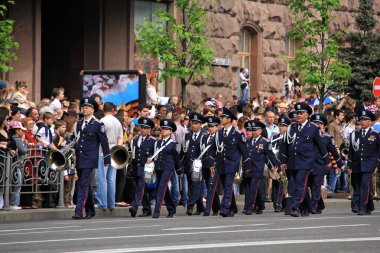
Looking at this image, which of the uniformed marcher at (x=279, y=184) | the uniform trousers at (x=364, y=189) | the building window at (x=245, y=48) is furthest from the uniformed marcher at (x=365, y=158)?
the building window at (x=245, y=48)

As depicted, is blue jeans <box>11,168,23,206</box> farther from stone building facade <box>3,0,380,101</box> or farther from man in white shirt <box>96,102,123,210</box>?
stone building facade <box>3,0,380,101</box>

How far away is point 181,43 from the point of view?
3403cm

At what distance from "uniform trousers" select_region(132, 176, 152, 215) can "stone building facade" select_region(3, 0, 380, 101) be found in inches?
345

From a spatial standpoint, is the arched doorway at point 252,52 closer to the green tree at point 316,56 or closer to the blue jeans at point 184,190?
the green tree at point 316,56

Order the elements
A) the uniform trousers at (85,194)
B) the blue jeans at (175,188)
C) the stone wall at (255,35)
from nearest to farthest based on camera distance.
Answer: the uniform trousers at (85,194) → the blue jeans at (175,188) → the stone wall at (255,35)

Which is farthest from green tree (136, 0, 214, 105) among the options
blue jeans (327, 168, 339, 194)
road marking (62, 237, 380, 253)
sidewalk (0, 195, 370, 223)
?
road marking (62, 237, 380, 253)

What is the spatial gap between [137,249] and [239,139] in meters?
9.28

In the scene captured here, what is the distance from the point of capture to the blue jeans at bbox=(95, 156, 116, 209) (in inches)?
996

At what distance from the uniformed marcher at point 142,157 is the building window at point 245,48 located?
52.6 ft

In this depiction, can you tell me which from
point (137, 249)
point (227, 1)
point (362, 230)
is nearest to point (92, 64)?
point (227, 1)

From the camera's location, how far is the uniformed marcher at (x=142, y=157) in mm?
25203

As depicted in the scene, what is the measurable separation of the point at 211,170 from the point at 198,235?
6.76m

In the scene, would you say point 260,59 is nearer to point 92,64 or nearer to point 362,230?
point 92,64

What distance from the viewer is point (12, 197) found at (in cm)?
2462
